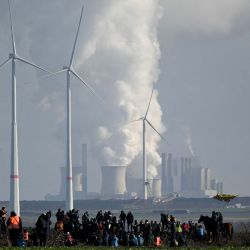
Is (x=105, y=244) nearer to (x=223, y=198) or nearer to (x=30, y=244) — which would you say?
(x=30, y=244)

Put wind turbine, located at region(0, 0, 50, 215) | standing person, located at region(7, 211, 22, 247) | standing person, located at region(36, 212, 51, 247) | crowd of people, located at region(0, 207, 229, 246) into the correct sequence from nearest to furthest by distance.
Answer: standing person, located at region(7, 211, 22, 247), standing person, located at region(36, 212, 51, 247), crowd of people, located at region(0, 207, 229, 246), wind turbine, located at region(0, 0, 50, 215)

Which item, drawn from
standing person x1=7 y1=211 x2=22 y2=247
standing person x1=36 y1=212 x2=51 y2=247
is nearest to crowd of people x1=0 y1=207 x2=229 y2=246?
standing person x1=36 y1=212 x2=51 y2=247

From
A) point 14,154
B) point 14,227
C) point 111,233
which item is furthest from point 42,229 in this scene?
point 14,154

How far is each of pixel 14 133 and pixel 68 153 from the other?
82.0 ft

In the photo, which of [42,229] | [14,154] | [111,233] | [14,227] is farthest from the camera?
[14,154]

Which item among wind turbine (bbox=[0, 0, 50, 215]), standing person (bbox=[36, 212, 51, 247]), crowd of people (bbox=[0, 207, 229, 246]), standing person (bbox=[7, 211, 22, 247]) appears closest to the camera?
standing person (bbox=[7, 211, 22, 247])

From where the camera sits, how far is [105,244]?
3017 inches

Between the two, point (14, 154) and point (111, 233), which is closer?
point (111, 233)

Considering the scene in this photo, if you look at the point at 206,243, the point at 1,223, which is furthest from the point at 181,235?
the point at 1,223

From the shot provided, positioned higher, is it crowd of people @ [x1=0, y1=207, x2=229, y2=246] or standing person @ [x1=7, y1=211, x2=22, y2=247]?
standing person @ [x1=7, y1=211, x2=22, y2=247]

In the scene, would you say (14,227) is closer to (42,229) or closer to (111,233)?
(42,229)

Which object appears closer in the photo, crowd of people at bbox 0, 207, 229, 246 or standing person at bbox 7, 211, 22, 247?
standing person at bbox 7, 211, 22, 247

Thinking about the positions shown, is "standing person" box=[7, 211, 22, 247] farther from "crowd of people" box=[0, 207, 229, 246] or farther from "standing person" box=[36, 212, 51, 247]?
"crowd of people" box=[0, 207, 229, 246]

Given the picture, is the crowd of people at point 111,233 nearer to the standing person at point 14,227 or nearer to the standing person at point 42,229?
the standing person at point 42,229
